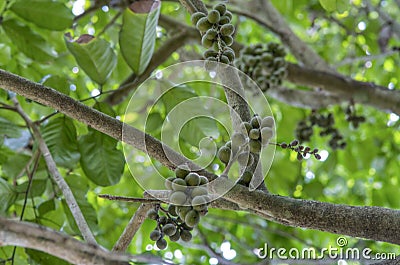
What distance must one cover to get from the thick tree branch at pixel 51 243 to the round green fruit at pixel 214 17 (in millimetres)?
615

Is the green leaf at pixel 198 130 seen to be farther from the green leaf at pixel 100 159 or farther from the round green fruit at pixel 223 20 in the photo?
the round green fruit at pixel 223 20

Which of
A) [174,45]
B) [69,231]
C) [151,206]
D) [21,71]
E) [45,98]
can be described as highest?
[174,45]

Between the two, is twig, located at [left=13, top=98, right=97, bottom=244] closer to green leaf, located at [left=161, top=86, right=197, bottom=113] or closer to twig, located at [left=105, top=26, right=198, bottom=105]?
green leaf, located at [left=161, top=86, right=197, bottom=113]

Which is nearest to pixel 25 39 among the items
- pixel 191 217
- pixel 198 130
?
pixel 198 130

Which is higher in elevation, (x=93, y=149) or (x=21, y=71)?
(x=21, y=71)

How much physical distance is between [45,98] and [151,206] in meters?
0.34

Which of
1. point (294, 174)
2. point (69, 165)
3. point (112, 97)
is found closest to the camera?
point (69, 165)

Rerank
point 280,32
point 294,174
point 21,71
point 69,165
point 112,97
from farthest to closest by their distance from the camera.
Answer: point 294,174 → point 280,32 → point 112,97 → point 21,71 → point 69,165

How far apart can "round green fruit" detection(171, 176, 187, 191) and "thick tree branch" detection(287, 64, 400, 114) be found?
1681 mm

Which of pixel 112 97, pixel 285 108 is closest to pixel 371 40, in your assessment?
pixel 285 108

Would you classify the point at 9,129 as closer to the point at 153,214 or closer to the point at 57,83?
the point at 57,83

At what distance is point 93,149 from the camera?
6.07 ft

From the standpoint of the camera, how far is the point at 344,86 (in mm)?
2543

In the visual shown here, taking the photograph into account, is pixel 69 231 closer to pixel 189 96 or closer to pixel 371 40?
pixel 189 96
